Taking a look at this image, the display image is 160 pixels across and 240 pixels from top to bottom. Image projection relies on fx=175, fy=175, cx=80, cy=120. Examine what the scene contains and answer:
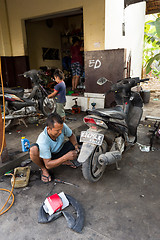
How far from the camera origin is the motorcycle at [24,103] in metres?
4.38

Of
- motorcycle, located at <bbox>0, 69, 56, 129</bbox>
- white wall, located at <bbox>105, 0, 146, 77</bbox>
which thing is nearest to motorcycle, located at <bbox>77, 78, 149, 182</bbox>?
motorcycle, located at <bbox>0, 69, 56, 129</bbox>

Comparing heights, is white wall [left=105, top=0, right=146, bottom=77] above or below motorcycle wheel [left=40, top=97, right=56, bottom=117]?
above

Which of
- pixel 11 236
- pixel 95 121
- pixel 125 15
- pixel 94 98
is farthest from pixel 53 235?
pixel 125 15

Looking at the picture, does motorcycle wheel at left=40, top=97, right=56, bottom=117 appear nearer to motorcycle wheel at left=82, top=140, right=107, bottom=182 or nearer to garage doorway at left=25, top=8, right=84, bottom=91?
garage doorway at left=25, top=8, right=84, bottom=91

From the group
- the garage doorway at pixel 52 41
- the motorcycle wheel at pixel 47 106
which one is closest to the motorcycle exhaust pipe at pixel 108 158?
the motorcycle wheel at pixel 47 106

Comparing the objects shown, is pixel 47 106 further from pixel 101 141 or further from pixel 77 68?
pixel 101 141

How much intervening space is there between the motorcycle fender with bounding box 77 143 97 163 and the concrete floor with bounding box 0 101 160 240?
20.6 inches

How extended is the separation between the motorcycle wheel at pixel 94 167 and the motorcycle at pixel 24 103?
2629 millimetres

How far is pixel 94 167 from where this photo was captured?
8.84ft

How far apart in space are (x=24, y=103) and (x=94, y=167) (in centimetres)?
278

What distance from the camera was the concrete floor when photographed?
186cm

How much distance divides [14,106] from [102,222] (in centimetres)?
346

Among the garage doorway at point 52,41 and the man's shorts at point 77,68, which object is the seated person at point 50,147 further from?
the garage doorway at point 52,41

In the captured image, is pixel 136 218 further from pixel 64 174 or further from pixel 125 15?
pixel 125 15
